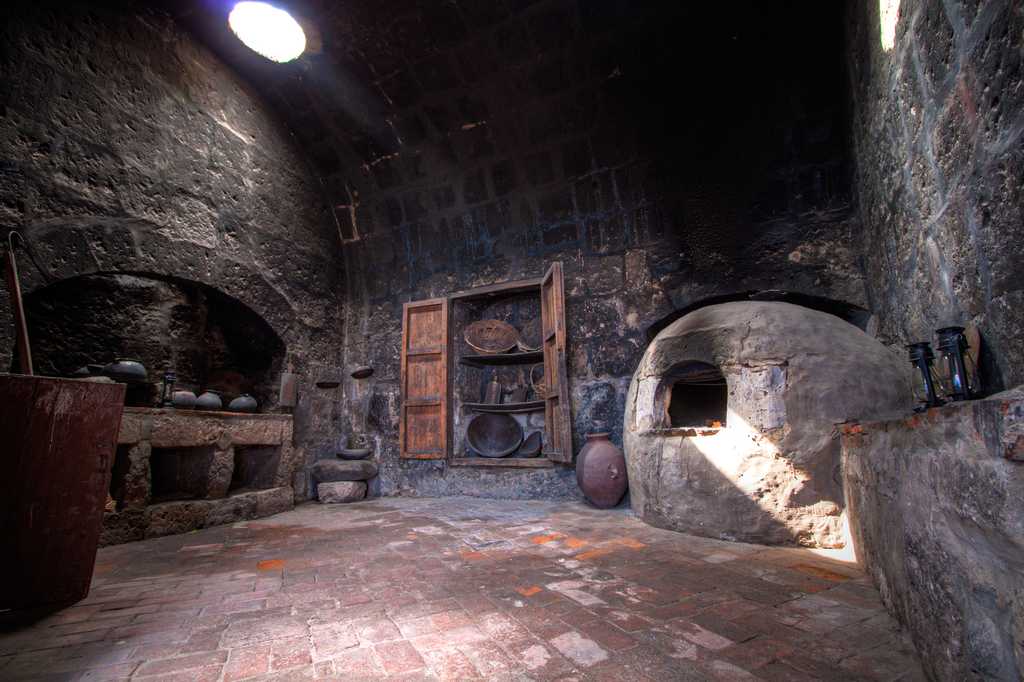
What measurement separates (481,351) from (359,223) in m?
2.37

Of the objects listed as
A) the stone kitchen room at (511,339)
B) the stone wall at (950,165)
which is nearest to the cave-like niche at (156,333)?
the stone kitchen room at (511,339)

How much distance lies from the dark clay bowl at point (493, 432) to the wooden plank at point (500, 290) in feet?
4.72

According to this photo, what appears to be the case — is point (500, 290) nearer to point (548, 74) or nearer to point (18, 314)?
point (548, 74)

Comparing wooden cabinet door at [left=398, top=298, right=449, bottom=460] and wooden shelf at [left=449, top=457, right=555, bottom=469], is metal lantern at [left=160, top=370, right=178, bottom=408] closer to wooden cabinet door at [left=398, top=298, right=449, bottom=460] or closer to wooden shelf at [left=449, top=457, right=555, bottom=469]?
wooden cabinet door at [left=398, top=298, right=449, bottom=460]

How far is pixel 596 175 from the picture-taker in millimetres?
5035

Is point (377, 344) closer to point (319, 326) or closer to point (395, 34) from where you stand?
point (319, 326)

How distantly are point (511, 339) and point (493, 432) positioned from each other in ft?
3.81

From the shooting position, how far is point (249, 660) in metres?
1.46

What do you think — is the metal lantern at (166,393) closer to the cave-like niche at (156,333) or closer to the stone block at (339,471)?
the cave-like niche at (156,333)

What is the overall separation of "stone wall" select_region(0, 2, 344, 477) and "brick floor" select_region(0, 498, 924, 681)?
233 centimetres

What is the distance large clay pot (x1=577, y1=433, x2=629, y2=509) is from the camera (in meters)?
4.14

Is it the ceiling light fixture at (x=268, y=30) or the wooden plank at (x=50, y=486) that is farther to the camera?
the ceiling light fixture at (x=268, y=30)

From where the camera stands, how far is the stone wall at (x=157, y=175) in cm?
331

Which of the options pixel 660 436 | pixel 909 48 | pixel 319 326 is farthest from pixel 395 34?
pixel 660 436
